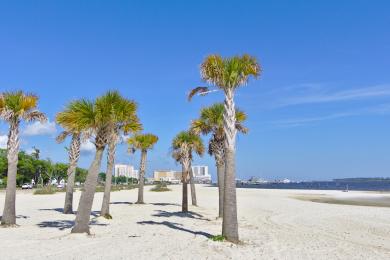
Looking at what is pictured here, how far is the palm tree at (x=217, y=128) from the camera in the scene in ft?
74.0

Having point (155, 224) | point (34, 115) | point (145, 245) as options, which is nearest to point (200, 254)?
point (145, 245)

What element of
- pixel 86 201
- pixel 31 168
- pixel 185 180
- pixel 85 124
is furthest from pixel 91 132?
pixel 31 168

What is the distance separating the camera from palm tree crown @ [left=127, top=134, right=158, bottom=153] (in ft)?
122

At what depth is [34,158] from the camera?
100812 millimetres

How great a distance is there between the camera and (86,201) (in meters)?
15.2

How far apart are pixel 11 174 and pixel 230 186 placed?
32.9ft

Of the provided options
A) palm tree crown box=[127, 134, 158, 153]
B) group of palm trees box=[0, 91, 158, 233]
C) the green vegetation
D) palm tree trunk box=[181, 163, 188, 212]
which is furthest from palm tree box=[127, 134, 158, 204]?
the green vegetation

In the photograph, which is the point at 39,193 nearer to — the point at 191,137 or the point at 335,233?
the point at 191,137

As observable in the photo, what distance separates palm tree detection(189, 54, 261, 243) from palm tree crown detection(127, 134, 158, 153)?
22.2 meters

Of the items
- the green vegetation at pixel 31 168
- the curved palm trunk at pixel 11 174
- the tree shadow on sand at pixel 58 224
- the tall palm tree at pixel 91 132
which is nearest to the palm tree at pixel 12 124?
the curved palm trunk at pixel 11 174

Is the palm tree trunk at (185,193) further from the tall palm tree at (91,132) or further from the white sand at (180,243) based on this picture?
the tall palm tree at (91,132)

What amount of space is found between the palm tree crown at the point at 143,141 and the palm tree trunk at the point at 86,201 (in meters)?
21.5

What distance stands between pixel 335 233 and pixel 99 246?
34.8ft

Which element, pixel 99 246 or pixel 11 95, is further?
pixel 11 95
